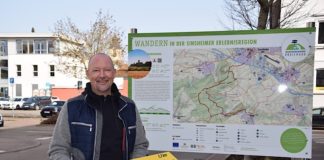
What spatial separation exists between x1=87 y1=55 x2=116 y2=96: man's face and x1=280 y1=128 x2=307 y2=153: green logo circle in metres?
3.12

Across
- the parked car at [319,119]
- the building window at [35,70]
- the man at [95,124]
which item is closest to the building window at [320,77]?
the parked car at [319,119]

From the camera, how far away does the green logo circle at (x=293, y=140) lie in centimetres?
530

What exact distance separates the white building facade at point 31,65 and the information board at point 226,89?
49655mm

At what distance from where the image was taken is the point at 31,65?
55.8m

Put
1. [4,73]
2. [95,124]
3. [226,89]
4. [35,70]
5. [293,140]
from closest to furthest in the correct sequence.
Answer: [95,124]
[293,140]
[226,89]
[35,70]
[4,73]

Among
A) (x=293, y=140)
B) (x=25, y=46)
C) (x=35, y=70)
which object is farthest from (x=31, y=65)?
(x=293, y=140)

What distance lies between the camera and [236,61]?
5543mm

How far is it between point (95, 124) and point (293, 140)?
3.25m

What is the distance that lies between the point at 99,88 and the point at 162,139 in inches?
117

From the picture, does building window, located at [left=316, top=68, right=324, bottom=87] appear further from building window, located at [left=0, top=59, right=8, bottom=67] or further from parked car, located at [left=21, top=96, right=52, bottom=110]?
building window, located at [left=0, top=59, right=8, bottom=67]

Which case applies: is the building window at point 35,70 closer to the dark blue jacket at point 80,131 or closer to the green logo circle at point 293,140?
the green logo circle at point 293,140

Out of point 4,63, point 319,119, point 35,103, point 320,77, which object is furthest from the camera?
point 4,63

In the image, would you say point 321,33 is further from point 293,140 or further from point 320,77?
point 293,140

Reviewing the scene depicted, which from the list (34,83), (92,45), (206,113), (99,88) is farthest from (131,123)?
(34,83)
